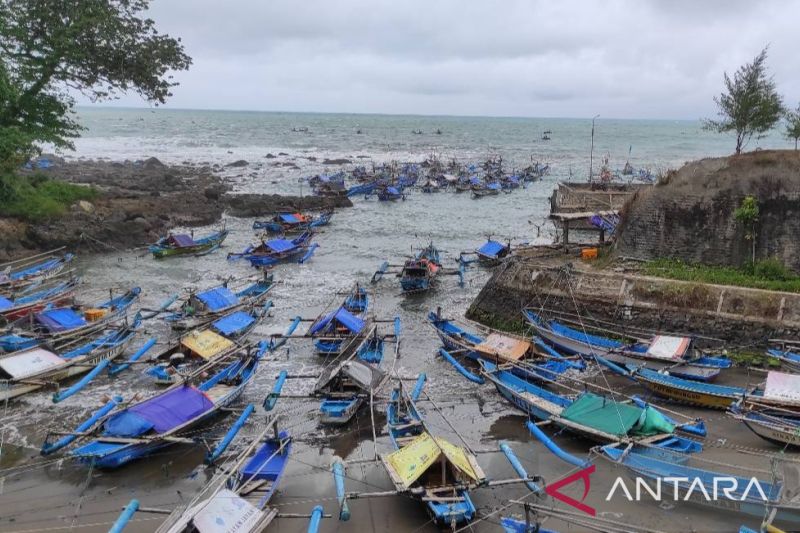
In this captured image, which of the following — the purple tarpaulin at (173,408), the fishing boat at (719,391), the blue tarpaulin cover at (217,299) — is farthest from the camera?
the blue tarpaulin cover at (217,299)

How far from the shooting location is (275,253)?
35062 mm

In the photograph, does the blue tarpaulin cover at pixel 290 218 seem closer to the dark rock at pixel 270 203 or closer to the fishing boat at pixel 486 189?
the dark rock at pixel 270 203

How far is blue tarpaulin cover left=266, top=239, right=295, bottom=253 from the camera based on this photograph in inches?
1391

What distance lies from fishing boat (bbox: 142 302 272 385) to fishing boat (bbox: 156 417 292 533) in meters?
→ 5.66

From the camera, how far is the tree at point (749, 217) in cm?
2184

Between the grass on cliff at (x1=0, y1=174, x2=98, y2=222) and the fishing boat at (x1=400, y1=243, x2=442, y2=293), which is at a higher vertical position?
the grass on cliff at (x1=0, y1=174, x2=98, y2=222)

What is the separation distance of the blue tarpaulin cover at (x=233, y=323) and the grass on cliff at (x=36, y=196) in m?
20.5

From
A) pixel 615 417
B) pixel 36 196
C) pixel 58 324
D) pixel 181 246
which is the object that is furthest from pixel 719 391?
pixel 36 196

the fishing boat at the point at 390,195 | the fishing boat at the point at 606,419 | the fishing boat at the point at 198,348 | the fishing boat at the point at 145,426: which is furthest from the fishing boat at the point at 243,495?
the fishing boat at the point at 390,195

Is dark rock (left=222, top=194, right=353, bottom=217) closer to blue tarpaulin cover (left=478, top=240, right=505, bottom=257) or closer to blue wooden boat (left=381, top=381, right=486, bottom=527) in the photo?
blue tarpaulin cover (left=478, top=240, right=505, bottom=257)

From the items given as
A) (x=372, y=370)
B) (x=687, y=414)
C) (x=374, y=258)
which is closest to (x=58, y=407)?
(x=372, y=370)

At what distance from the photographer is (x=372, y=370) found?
17.4 m

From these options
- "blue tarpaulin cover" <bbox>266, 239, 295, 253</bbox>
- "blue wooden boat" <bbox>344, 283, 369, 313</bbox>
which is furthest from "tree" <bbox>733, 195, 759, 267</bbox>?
"blue tarpaulin cover" <bbox>266, 239, 295, 253</bbox>

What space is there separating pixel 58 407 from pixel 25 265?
53.5ft
